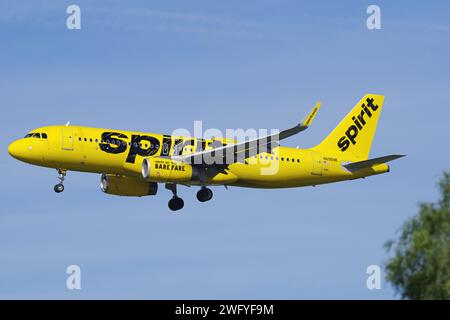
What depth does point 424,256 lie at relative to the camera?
53.7m

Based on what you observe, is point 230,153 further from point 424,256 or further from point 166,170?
point 424,256

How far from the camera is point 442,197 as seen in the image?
56500mm

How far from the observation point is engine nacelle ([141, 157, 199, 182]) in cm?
8000

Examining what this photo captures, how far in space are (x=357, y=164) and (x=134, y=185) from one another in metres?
15.8

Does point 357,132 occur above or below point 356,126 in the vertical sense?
below

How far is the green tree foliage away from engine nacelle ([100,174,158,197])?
108 ft

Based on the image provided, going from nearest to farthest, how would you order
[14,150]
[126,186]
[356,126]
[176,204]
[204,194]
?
[14,150] < [204,194] < [126,186] < [176,204] < [356,126]

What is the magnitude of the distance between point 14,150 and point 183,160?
11.1 meters

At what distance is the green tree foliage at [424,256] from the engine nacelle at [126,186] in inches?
1295

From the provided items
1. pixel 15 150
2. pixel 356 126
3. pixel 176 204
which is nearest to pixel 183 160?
pixel 176 204

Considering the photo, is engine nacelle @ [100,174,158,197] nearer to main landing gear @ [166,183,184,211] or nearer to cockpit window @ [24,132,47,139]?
main landing gear @ [166,183,184,211]

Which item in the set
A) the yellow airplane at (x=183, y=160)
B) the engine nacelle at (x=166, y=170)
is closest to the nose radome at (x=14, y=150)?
the yellow airplane at (x=183, y=160)
